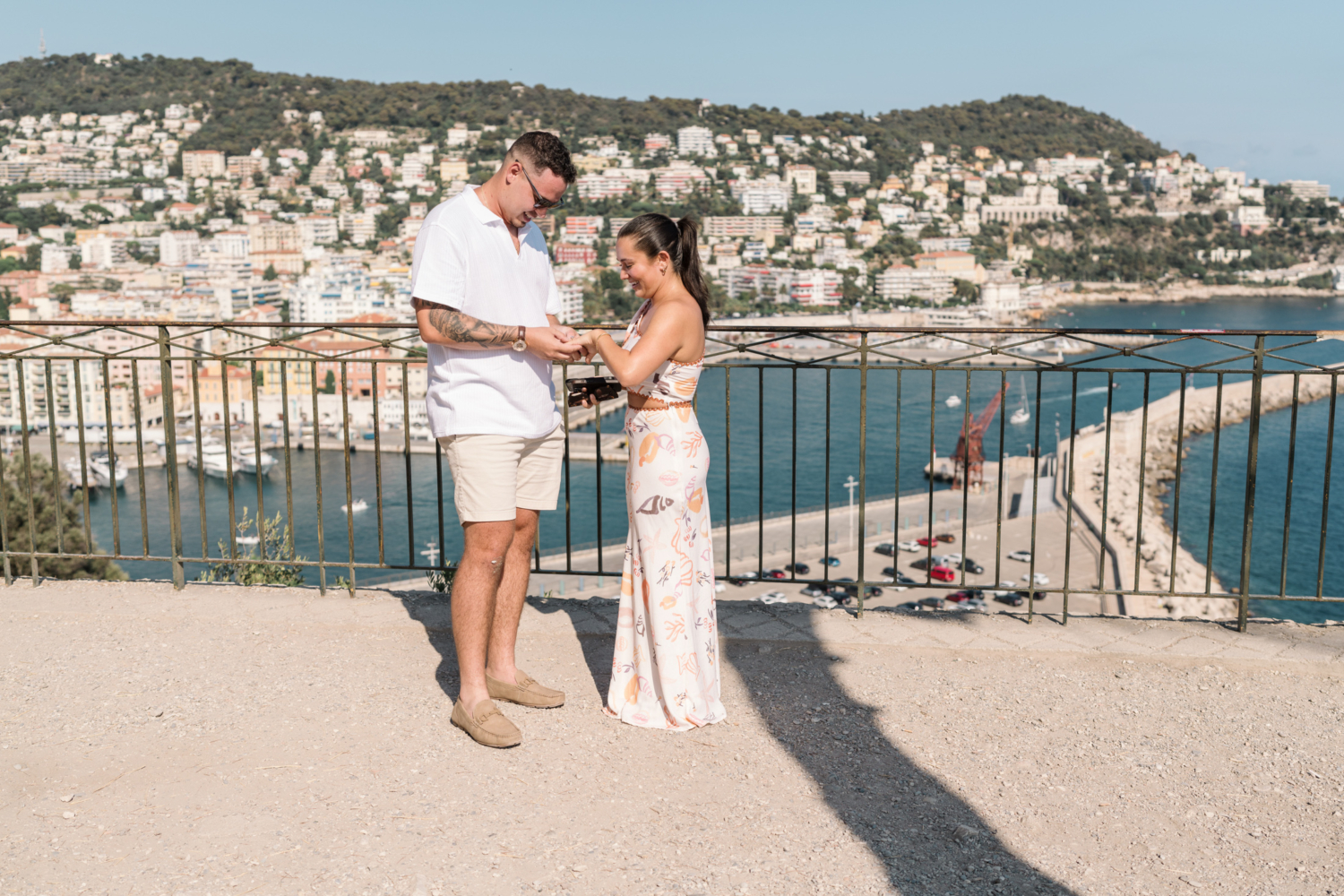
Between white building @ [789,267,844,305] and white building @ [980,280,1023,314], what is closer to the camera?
white building @ [789,267,844,305]

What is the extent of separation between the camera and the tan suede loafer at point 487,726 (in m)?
1.93

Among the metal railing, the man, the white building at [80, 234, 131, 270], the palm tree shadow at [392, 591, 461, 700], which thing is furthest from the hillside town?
the man

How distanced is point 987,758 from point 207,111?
12104 cm

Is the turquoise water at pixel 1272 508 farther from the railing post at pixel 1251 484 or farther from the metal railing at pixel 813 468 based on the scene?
the railing post at pixel 1251 484

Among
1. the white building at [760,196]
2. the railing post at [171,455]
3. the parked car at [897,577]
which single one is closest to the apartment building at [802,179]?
the white building at [760,196]

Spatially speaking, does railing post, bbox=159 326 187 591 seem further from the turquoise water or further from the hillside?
the hillside

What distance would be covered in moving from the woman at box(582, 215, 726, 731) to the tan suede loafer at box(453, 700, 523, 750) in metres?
0.23

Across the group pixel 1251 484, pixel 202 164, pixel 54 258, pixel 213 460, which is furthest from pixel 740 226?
pixel 1251 484

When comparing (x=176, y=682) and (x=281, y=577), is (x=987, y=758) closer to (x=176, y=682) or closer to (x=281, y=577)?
(x=176, y=682)

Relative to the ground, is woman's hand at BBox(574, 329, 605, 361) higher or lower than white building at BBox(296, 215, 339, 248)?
lower

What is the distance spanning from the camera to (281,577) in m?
4.93

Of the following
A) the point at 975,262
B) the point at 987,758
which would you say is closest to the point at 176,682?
the point at 987,758

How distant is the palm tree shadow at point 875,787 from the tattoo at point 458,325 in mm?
899

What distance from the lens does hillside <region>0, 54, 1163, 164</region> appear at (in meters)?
108
